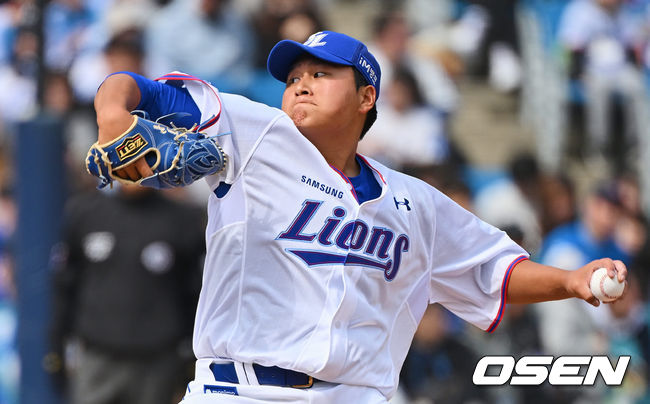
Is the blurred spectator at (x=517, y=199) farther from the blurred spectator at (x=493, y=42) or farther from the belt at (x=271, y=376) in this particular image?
the belt at (x=271, y=376)

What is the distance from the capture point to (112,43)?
29.3ft

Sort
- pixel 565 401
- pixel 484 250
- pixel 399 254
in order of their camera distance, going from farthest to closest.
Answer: pixel 565 401, pixel 484 250, pixel 399 254

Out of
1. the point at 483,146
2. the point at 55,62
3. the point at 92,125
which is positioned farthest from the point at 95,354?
the point at 483,146

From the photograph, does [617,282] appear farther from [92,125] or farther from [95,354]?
[92,125]

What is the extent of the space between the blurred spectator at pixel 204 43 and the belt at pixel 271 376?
6346 mm

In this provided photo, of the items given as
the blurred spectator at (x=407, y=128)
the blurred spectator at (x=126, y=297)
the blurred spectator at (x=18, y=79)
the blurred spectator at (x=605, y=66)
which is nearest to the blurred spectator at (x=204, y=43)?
the blurred spectator at (x=18, y=79)

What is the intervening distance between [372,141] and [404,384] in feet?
9.19

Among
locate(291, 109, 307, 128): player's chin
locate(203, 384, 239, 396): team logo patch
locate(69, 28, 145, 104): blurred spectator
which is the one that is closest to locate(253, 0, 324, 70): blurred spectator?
locate(69, 28, 145, 104): blurred spectator

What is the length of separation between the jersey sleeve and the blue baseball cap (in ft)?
2.03

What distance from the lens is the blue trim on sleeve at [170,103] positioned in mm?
3340

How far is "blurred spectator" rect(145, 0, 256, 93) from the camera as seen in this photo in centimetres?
980

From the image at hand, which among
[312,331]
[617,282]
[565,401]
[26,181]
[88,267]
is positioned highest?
[617,282]

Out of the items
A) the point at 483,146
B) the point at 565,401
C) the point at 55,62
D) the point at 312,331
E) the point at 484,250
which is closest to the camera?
the point at 312,331

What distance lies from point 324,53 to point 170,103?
27.0 inches
